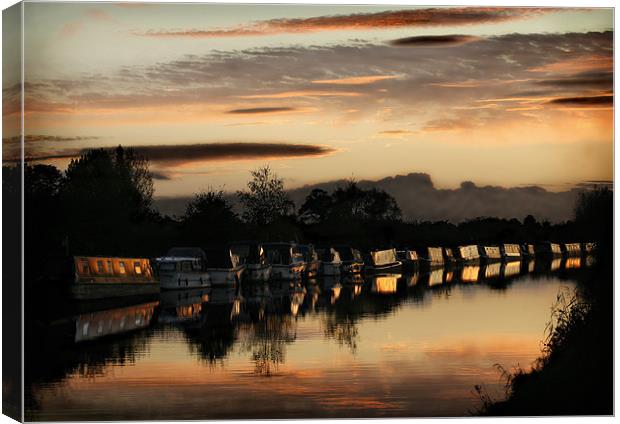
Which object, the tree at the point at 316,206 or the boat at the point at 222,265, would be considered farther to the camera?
the boat at the point at 222,265

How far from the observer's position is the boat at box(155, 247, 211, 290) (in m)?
44.0

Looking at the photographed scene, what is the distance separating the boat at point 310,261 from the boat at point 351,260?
1049 mm

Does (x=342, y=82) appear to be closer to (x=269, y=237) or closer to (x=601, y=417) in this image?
(x=601, y=417)

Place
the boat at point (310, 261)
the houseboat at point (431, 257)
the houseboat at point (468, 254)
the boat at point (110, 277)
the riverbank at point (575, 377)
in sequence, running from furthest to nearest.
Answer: the boat at point (310, 261) → the houseboat at point (431, 257) → the houseboat at point (468, 254) → the boat at point (110, 277) → the riverbank at point (575, 377)

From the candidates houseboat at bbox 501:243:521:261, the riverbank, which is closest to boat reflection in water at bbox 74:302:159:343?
houseboat at bbox 501:243:521:261

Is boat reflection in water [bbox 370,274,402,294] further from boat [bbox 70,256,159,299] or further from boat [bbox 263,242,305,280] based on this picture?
boat [bbox 70,256,159,299]

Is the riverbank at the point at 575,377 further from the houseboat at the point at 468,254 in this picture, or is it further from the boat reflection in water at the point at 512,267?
the houseboat at the point at 468,254

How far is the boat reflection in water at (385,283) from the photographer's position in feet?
157

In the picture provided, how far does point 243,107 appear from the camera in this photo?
23812mm

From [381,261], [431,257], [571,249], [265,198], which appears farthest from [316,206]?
[381,261]

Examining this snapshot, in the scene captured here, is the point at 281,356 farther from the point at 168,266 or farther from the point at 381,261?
the point at 381,261

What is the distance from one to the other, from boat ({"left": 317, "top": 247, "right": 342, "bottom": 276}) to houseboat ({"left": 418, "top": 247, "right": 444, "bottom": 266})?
3.52m

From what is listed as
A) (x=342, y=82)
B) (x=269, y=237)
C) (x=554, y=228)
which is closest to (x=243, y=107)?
(x=342, y=82)

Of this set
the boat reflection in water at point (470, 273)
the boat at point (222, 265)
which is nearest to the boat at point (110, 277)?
the boat at point (222, 265)
